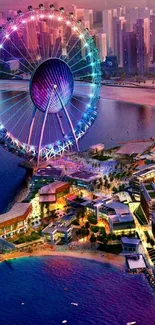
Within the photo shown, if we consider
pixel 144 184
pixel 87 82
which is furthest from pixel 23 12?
pixel 87 82

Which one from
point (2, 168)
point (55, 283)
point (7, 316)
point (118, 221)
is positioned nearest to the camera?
point (7, 316)

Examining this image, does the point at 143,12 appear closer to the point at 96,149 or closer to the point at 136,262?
the point at 96,149

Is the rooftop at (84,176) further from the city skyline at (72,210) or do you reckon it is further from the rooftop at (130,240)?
the rooftop at (130,240)

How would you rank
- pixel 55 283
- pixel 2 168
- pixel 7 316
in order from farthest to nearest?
1. pixel 2 168
2. pixel 55 283
3. pixel 7 316

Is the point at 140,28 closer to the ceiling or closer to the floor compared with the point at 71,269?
closer to the ceiling

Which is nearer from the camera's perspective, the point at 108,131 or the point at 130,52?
the point at 108,131

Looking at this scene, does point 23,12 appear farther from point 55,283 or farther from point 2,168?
point 55,283

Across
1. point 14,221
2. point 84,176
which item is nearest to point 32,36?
point 84,176
